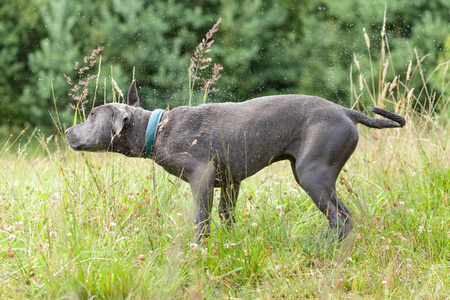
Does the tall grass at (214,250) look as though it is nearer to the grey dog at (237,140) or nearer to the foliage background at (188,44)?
the grey dog at (237,140)

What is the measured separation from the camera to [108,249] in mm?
3025

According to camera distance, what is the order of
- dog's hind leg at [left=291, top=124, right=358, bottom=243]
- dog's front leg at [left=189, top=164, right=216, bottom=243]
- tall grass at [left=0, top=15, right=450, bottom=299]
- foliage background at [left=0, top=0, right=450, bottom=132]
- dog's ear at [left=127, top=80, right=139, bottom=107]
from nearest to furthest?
tall grass at [left=0, top=15, right=450, bottom=299] → dog's hind leg at [left=291, top=124, right=358, bottom=243] → dog's front leg at [left=189, top=164, right=216, bottom=243] → dog's ear at [left=127, top=80, right=139, bottom=107] → foliage background at [left=0, top=0, right=450, bottom=132]

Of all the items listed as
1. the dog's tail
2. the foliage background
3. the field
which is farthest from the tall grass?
the foliage background

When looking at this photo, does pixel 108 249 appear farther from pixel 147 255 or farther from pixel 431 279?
pixel 431 279

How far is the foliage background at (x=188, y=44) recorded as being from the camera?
1151cm

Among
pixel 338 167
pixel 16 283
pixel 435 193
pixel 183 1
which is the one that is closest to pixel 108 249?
pixel 16 283

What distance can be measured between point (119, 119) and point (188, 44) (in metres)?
8.42

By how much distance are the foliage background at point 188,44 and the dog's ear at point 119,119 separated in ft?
23.1

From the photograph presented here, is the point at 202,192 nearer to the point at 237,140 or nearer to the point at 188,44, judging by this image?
the point at 237,140

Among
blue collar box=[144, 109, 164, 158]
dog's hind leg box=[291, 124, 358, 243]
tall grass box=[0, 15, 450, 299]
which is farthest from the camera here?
blue collar box=[144, 109, 164, 158]

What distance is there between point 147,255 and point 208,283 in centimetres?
47

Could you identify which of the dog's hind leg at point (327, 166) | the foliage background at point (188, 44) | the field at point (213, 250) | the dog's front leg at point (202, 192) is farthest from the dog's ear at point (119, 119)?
the foliage background at point (188, 44)

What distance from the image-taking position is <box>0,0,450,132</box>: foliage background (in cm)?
1151

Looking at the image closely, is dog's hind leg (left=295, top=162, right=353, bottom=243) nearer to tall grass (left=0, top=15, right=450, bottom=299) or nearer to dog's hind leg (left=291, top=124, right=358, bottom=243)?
dog's hind leg (left=291, top=124, right=358, bottom=243)
